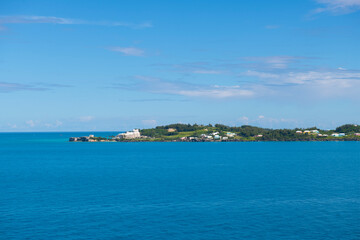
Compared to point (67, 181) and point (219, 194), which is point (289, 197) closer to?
point (219, 194)

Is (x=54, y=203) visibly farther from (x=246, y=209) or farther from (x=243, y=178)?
(x=243, y=178)

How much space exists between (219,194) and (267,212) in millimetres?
15532

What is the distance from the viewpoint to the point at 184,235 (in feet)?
150

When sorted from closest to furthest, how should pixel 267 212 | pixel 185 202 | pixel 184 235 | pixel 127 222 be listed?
pixel 184 235 < pixel 127 222 < pixel 267 212 < pixel 185 202

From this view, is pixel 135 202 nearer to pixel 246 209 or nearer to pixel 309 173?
pixel 246 209

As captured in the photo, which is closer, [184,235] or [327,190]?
[184,235]

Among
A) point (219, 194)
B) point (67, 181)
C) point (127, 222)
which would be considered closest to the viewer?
point (127, 222)

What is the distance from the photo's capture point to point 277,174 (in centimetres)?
9925

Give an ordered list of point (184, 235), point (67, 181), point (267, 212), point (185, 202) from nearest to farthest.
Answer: point (184, 235), point (267, 212), point (185, 202), point (67, 181)

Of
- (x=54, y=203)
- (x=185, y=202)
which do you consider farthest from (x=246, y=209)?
(x=54, y=203)

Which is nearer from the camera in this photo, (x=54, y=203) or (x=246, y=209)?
(x=246, y=209)

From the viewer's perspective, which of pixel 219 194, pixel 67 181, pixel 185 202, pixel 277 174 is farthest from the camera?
pixel 277 174

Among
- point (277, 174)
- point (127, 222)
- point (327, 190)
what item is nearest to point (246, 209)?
point (127, 222)

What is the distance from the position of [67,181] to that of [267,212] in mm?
54384
